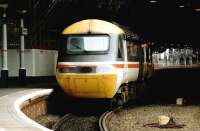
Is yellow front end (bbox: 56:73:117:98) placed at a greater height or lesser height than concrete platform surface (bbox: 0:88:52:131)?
greater

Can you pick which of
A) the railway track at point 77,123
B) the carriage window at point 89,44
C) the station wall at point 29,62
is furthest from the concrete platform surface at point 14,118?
the station wall at point 29,62

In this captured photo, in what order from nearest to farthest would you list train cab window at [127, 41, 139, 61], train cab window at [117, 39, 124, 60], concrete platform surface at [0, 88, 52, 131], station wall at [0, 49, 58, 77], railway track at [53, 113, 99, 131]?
concrete platform surface at [0, 88, 52, 131], railway track at [53, 113, 99, 131], train cab window at [117, 39, 124, 60], train cab window at [127, 41, 139, 61], station wall at [0, 49, 58, 77]

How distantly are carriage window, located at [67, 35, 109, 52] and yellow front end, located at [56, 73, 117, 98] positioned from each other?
0.95 metres

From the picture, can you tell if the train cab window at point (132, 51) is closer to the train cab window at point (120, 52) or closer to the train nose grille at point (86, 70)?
the train cab window at point (120, 52)

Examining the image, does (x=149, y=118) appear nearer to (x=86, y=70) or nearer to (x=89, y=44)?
(x=86, y=70)

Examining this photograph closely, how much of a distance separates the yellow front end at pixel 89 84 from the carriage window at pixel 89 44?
3.12 ft

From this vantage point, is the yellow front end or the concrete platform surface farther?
the yellow front end

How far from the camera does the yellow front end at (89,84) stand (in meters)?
18.9

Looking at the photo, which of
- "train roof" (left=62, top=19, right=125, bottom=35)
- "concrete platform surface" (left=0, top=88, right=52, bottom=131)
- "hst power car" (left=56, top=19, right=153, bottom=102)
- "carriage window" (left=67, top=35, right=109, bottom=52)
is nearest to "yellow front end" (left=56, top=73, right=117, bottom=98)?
"hst power car" (left=56, top=19, right=153, bottom=102)

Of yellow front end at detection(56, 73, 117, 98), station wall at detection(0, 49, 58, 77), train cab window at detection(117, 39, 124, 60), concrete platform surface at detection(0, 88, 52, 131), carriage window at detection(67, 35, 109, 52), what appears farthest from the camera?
station wall at detection(0, 49, 58, 77)

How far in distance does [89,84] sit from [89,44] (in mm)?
1406

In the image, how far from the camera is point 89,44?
64.1ft

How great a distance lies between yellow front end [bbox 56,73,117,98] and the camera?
742 inches

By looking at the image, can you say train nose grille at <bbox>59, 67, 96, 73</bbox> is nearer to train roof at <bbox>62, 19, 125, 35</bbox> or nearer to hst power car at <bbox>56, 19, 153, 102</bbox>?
hst power car at <bbox>56, 19, 153, 102</bbox>
